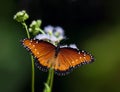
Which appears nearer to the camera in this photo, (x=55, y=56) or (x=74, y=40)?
(x=55, y=56)

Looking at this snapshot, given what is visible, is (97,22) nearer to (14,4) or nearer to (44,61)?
(14,4)

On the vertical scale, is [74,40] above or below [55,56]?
above

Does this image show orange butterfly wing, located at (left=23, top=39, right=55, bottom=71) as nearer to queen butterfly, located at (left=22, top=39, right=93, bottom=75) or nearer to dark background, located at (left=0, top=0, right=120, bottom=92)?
queen butterfly, located at (left=22, top=39, right=93, bottom=75)

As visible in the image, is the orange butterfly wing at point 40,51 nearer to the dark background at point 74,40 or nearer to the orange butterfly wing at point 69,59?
the orange butterfly wing at point 69,59

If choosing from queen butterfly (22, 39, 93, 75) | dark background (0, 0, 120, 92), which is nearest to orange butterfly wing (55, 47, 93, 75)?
queen butterfly (22, 39, 93, 75)

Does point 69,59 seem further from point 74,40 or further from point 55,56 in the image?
point 74,40

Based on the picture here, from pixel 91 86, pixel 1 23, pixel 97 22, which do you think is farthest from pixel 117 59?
pixel 1 23

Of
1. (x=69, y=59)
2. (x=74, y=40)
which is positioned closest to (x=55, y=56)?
(x=69, y=59)
